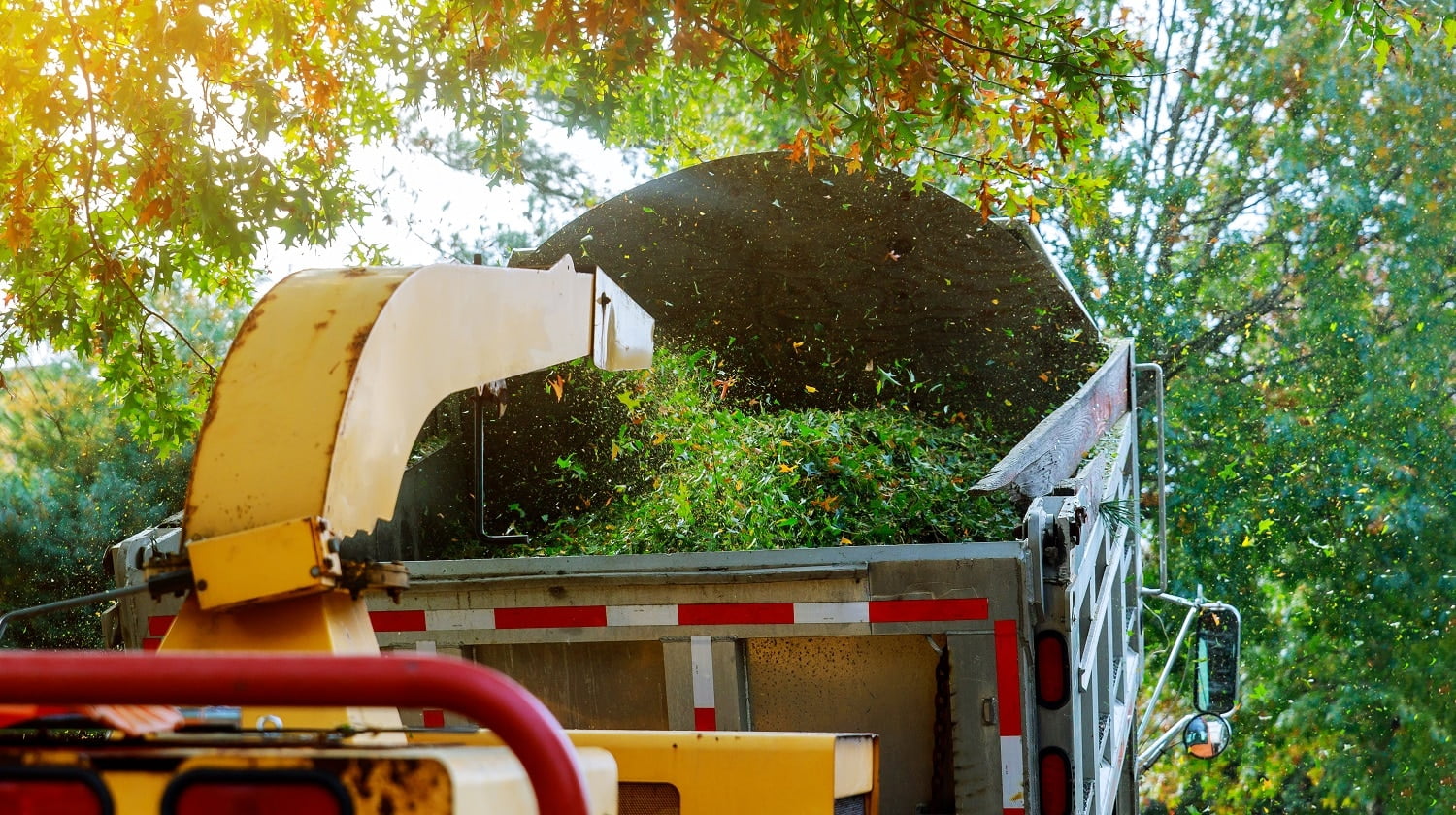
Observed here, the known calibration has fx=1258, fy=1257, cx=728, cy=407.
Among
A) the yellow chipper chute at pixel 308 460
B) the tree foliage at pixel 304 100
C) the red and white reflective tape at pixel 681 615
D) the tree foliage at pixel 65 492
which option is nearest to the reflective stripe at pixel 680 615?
the red and white reflective tape at pixel 681 615

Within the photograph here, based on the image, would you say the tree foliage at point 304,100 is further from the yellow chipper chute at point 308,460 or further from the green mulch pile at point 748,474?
the yellow chipper chute at point 308,460

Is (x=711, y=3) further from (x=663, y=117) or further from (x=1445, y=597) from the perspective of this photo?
(x=1445, y=597)

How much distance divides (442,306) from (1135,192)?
11.9 metres

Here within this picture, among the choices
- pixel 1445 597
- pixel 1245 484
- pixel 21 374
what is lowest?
pixel 1445 597

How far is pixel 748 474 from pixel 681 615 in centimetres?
104

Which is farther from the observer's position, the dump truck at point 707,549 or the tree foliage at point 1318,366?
the tree foliage at point 1318,366

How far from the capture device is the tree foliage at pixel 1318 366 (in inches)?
452

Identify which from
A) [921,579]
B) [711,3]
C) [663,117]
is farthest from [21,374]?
[921,579]

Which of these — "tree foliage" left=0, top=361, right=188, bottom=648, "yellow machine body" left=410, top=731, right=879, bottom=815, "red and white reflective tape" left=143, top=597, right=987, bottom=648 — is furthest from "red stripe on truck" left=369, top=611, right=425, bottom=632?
"tree foliage" left=0, top=361, right=188, bottom=648

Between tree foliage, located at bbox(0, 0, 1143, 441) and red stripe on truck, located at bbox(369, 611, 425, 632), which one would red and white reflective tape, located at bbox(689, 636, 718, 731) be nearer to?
red stripe on truck, located at bbox(369, 611, 425, 632)

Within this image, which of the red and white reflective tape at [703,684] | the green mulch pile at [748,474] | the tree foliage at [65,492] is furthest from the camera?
the tree foliage at [65,492]

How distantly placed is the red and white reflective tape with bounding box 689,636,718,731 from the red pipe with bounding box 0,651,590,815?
1802 millimetres

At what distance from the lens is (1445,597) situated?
11.5 metres

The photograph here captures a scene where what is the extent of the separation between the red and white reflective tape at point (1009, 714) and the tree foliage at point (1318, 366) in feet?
32.6
